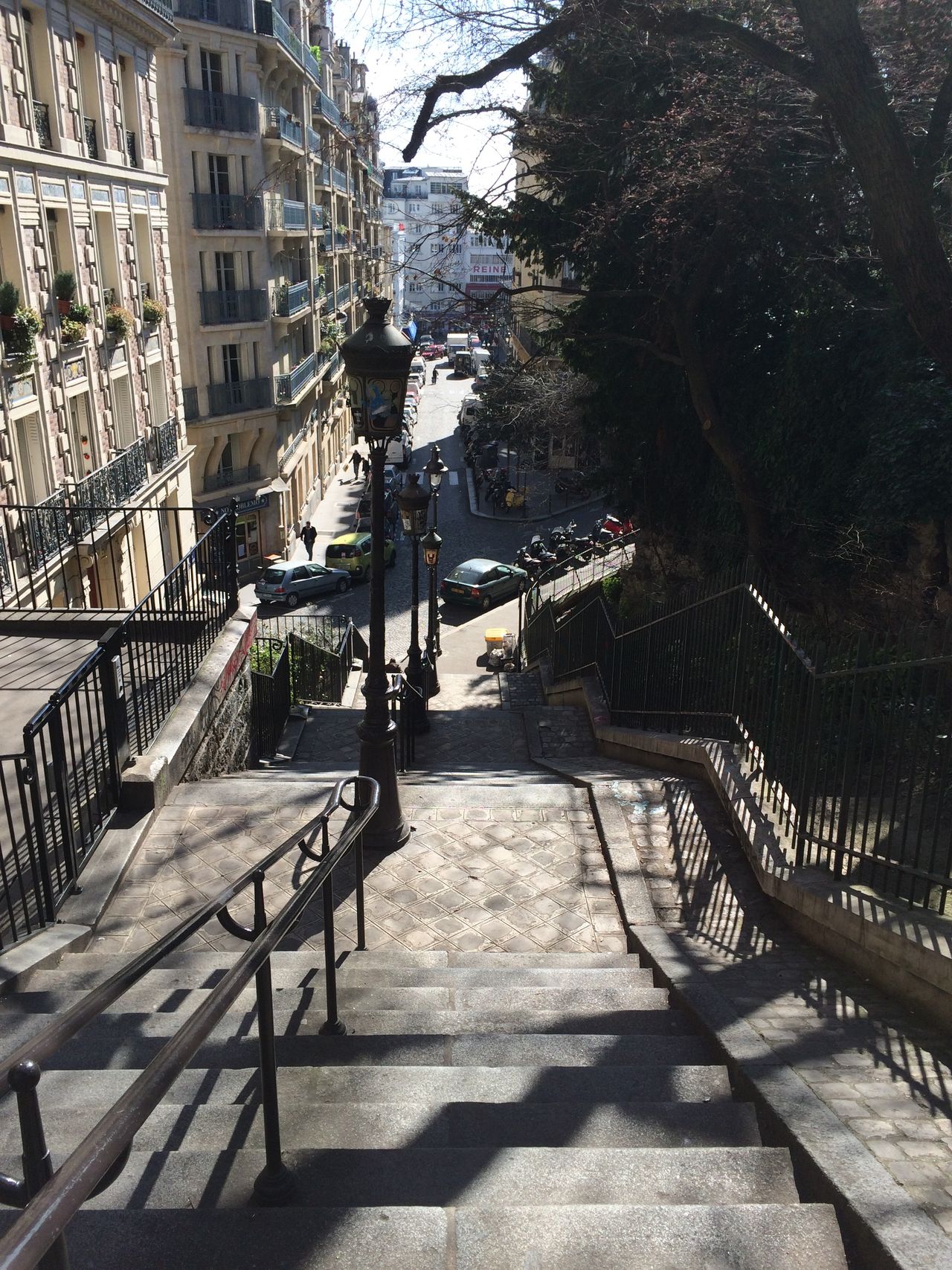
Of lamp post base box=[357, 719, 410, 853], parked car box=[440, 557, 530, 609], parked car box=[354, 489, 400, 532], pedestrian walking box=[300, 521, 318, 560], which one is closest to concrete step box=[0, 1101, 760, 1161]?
lamp post base box=[357, 719, 410, 853]

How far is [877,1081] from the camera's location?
329cm

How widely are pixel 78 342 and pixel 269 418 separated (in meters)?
14.1

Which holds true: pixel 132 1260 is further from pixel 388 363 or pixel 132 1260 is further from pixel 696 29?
pixel 696 29

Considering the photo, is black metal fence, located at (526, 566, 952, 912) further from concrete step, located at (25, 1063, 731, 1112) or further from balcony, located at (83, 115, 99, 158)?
balcony, located at (83, 115, 99, 158)

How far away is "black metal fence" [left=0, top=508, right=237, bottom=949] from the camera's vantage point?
4652 millimetres

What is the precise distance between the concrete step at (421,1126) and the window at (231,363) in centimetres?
2866

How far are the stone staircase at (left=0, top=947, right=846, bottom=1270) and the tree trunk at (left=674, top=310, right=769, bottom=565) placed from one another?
914 cm

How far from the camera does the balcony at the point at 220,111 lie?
2681 centimetres

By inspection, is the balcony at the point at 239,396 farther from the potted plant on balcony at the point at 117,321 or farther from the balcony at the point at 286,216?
the potted plant on balcony at the point at 117,321

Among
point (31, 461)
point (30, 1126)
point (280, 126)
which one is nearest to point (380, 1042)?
point (30, 1126)

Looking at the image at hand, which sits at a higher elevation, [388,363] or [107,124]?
[107,124]

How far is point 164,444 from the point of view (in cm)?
2186

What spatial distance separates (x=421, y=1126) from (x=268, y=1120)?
66 centimetres

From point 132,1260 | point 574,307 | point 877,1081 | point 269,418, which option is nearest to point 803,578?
point 574,307
